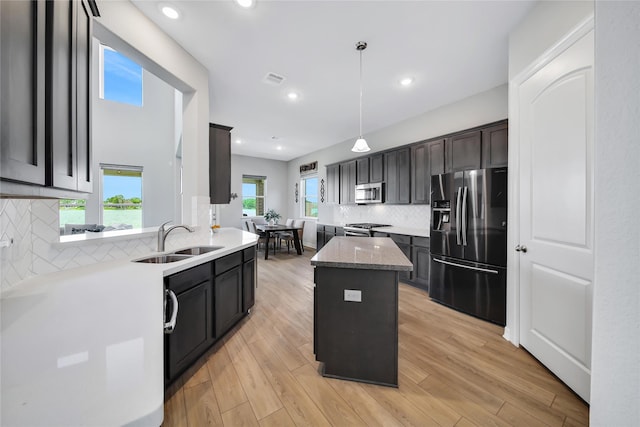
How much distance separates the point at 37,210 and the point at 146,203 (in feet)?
17.4

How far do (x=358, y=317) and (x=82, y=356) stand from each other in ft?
4.83

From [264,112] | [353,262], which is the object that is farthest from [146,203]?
[353,262]

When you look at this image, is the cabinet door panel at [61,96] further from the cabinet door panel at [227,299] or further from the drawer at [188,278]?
the cabinet door panel at [227,299]

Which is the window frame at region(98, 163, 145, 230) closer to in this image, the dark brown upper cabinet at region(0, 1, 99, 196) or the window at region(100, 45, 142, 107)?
the window at region(100, 45, 142, 107)

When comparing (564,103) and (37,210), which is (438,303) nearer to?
(564,103)

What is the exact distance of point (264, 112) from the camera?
4.27m

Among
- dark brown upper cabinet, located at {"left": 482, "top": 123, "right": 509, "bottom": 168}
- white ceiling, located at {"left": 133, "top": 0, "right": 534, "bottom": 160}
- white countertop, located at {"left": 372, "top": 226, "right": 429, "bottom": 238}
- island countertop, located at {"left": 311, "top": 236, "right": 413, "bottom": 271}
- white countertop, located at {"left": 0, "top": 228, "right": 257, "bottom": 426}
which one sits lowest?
white countertop, located at {"left": 0, "top": 228, "right": 257, "bottom": 426}

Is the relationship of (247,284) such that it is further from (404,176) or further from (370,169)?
(370,169)

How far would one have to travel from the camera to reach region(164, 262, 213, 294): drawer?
1600 millimetres

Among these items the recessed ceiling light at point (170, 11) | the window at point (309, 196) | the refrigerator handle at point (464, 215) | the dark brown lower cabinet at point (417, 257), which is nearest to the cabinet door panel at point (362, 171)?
the dark brown lower cabinet at point (417, 257)

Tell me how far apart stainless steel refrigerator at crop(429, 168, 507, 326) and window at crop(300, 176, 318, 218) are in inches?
180

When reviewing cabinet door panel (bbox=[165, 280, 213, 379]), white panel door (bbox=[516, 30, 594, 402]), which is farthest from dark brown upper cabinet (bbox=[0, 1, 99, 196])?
white panel door (bbox=[516, 30, 594, 402])

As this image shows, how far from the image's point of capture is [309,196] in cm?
771

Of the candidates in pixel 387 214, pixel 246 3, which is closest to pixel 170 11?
pixel 246 3
